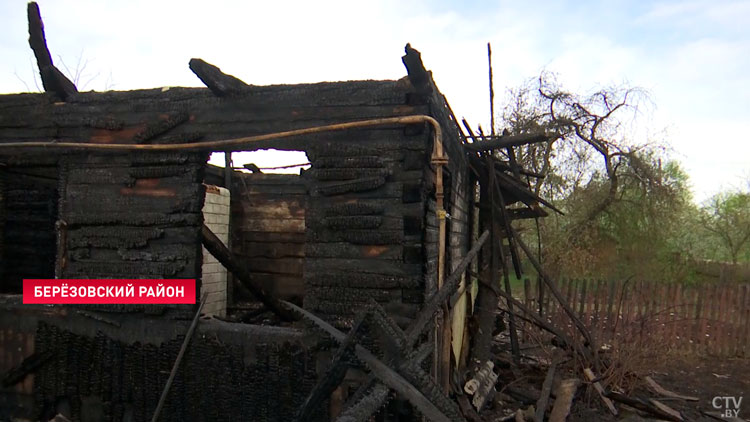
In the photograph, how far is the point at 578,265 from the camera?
1688cm

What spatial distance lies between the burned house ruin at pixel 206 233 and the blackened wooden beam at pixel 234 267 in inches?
0.8

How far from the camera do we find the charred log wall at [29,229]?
234 inches

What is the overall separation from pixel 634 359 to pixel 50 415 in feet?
20.9

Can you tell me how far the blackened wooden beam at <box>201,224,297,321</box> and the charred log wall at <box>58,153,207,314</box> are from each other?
27cm

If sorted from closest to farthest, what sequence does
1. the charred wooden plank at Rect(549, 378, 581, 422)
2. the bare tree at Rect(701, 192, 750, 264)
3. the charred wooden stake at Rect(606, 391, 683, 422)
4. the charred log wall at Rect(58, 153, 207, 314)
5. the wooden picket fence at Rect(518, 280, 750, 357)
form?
the charred log wall at Rect(58, 153, 207, 314) → the charred wooden plank at Rect(549, 378, 581, 422) → the charred wooden stake at Rect(606, 391, 683, 422) → the wooden picket fence at Rect(518, 280, 750, 357) → the bare tree at Rect(701, 192, 750, 264)

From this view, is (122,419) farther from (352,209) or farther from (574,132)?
(574,132)

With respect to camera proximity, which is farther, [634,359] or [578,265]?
[578,265]

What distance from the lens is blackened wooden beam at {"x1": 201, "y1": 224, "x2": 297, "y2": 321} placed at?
15.6 feet

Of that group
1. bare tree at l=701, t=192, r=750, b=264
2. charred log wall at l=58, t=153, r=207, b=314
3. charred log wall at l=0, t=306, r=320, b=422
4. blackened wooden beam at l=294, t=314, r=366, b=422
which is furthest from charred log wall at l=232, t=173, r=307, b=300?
bare tree at l=701, t=192, r=750, b=264

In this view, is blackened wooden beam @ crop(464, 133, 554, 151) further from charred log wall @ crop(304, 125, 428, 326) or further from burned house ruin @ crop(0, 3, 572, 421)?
charred log wall @ crop(304, 125, 428, 326)

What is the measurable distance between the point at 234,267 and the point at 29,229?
2836 millimetres

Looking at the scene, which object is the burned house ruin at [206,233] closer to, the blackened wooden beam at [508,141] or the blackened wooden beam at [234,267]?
the blackened wooden beam at [234,267]

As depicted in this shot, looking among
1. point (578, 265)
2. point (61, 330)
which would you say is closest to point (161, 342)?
point (61, 330)

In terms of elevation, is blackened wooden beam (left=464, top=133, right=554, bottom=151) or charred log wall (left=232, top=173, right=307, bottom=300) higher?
blackened wooden beam (left=464, top=133, right=554, bottom=151)
